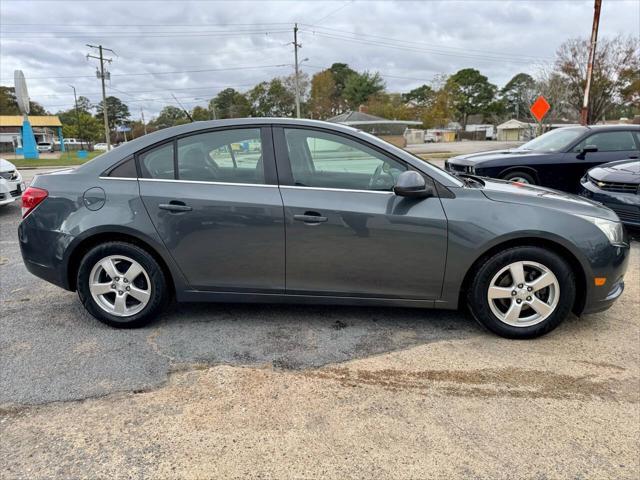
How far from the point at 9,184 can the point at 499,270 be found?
8.55 m

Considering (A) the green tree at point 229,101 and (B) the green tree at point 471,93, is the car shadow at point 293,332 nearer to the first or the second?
(A) the green tree at point 229,101

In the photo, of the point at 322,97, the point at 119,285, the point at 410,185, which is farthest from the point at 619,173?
the point at 322,97

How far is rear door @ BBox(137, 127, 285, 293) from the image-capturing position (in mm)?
3387

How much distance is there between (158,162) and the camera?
3.54 metres

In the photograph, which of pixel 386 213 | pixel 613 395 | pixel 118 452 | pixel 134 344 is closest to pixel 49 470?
pixel 118 452

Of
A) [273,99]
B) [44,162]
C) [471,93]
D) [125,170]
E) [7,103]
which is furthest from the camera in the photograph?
[471,93]

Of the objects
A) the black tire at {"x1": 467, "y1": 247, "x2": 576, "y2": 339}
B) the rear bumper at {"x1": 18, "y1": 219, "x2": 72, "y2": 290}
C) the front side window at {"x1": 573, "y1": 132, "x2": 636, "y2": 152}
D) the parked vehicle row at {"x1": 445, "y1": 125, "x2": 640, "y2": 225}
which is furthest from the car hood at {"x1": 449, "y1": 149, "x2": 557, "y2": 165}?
the rear bumper at {"x1": 18, "y1": 219, "x2": 72, "y2": 290}

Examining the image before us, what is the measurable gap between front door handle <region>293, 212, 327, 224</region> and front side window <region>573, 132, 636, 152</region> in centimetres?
656

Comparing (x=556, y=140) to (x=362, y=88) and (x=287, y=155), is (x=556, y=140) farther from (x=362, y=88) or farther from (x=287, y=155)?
(x=362, y=88)

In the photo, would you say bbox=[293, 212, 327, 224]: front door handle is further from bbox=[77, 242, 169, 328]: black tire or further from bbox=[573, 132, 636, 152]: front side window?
bbox=[573, 132, 636, 152]: front side window

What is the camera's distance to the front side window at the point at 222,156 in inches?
137

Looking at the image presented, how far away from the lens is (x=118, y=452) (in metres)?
2.25

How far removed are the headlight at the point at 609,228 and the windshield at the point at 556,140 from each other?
528cm

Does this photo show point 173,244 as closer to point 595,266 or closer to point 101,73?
point 595,266
